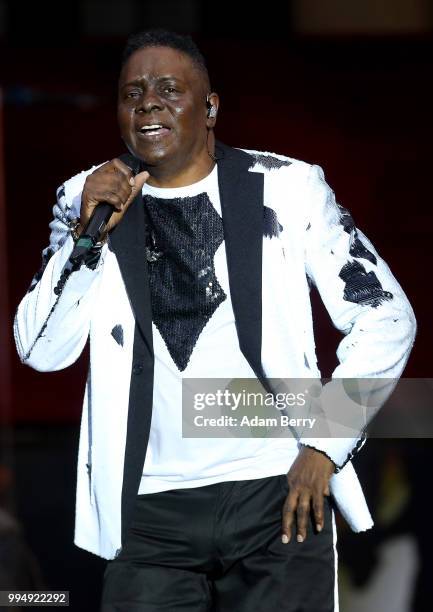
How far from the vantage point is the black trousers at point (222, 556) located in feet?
7.45

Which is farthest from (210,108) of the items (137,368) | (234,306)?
(137,368)

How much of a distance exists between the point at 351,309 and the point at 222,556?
548 mm

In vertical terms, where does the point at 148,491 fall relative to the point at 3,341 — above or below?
above

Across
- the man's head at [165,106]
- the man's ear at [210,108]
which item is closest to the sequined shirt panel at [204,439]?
the man's head at [165,106]

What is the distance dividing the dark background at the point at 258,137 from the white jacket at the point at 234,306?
9.02ft

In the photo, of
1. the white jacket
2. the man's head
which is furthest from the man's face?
the white jacket

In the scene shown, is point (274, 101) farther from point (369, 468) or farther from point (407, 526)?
point (407, 526)

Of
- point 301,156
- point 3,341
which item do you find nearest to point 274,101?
point 301,156

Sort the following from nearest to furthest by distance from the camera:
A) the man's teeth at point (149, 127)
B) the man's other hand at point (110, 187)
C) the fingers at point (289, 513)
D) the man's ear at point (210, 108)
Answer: the man's other hand at point (110, 187), the fingers at point (289, 513), the man's teeth at point (149, 127), the man's ear at point (210, 108)

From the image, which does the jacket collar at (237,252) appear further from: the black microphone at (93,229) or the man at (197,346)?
the black microphone at (93,229)

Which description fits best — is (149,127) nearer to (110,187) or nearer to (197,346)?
(110,187)

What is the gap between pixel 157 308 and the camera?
2328 mm

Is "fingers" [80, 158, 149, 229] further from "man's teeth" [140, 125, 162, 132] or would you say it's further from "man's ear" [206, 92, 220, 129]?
"man's ear" [206, 92, 220, 129]

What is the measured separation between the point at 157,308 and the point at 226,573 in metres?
0.54
